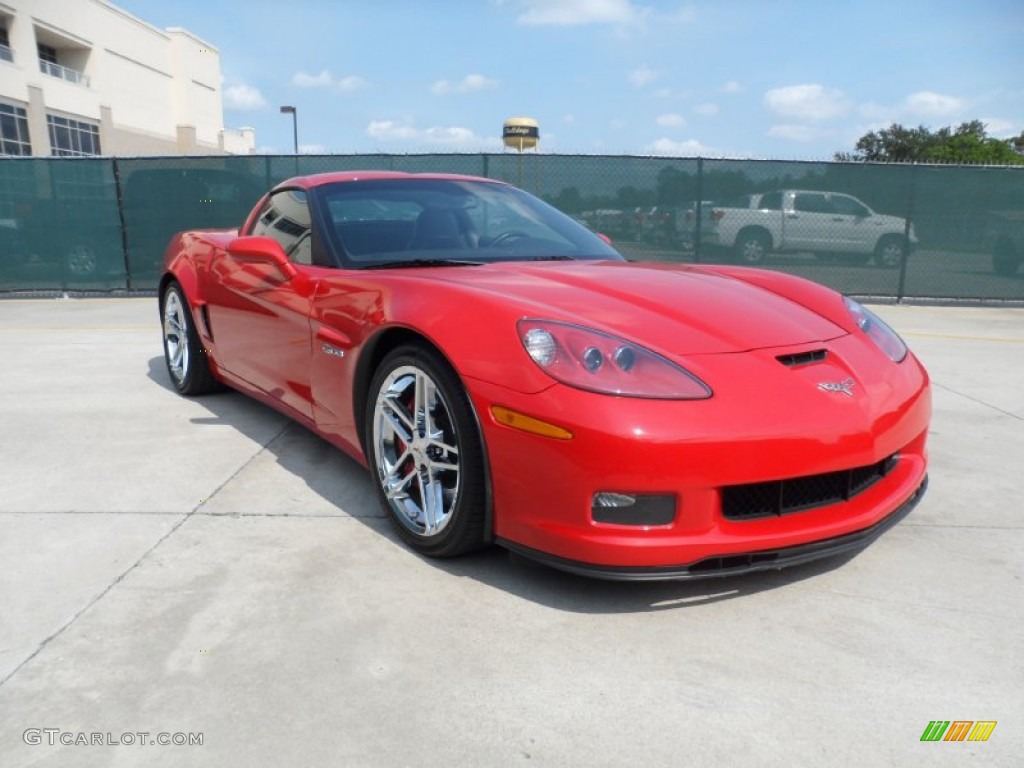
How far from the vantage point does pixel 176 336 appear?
190 inches

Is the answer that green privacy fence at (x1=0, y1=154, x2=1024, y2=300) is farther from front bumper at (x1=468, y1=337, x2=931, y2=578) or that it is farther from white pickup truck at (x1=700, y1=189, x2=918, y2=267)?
front bumper at (x1=468, y1=337, x2=931, y2=578)

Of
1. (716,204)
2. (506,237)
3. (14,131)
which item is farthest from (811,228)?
(14,131)

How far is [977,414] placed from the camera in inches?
178

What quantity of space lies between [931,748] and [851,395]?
3.16 ft

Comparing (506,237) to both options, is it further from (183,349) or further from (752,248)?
(752,248)

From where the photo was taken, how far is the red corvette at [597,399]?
6.76 ft

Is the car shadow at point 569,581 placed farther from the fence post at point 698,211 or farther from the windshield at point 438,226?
the fence post at point 698,211

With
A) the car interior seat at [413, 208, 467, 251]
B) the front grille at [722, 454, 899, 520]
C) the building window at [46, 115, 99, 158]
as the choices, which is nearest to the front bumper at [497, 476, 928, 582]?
the front grille at [722, 454, 899, 520]

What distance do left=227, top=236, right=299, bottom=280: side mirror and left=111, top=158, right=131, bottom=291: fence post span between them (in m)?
8.55

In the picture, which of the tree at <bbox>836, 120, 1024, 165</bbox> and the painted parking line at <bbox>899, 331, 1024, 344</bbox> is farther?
the tree at <bbox>836, 120, 1024, 165</bbox>

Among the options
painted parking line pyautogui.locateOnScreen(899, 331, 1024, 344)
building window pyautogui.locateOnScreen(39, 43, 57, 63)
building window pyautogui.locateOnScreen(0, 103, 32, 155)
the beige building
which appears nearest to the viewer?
painted parking line pyautogui.locateOnScreen(899, 331, 1024, 344)

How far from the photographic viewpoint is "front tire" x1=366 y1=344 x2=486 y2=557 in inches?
90.6

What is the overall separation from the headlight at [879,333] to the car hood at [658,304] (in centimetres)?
17

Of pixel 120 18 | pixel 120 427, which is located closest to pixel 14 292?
pixel 120 427
